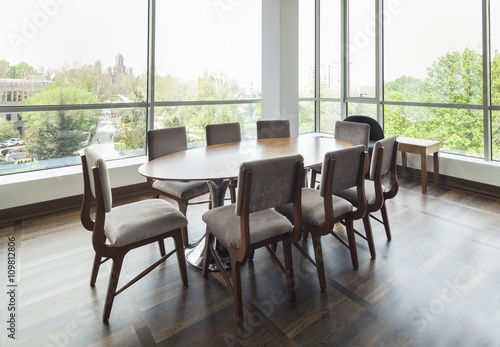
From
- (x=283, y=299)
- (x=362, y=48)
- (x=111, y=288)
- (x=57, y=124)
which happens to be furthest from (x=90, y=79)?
(x=362, y=48)

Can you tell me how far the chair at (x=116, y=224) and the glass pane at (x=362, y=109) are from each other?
430cm

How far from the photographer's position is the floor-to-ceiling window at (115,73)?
11.5ft

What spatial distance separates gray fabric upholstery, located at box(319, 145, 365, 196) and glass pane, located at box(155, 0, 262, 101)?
3137mm

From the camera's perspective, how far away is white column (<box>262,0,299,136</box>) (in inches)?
193

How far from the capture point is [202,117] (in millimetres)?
4820

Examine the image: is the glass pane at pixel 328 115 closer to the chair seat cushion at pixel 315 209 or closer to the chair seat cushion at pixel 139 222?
the chair seat cushion at pixel 315 209

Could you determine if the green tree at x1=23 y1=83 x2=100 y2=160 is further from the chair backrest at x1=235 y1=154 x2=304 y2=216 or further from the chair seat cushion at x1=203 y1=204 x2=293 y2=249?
the chair backrest at x1=235 y1=154 x2=304 y2=216

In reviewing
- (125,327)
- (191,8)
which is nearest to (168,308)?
(125,327)

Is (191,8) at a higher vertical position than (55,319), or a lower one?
higher

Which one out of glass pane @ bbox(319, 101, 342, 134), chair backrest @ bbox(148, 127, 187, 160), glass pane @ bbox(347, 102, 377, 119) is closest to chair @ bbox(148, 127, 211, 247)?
chair backrest @ bbox(148, 127, 187, 160)

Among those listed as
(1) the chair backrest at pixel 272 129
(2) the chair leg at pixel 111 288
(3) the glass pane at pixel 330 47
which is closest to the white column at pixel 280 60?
(3) the glass pane at pixel 330 47

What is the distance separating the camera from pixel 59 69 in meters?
3.69

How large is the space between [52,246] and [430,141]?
184 inches

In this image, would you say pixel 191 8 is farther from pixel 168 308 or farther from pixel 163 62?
pixel 168 308
